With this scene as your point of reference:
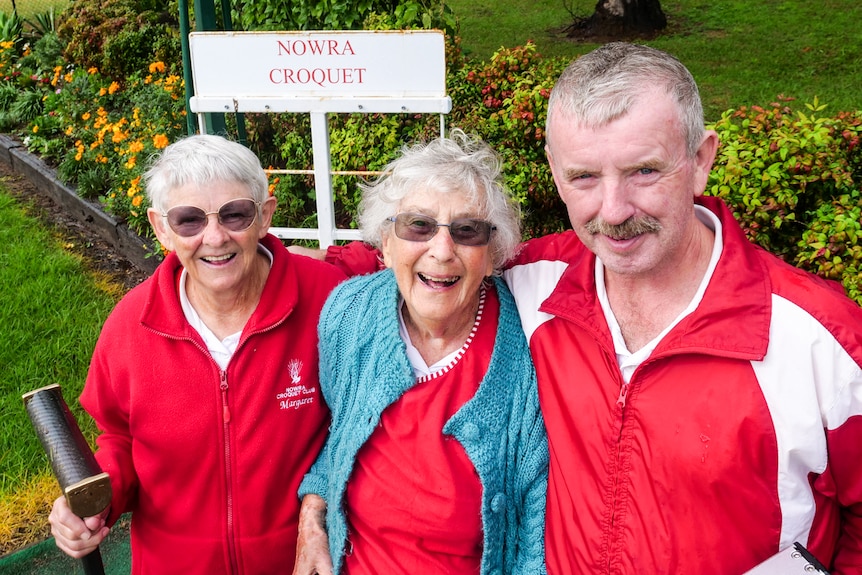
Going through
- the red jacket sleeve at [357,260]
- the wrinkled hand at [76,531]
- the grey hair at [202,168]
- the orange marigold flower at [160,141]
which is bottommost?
the wrinkled hand at [76,531]

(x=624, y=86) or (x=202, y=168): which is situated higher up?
(x=624, y=86)

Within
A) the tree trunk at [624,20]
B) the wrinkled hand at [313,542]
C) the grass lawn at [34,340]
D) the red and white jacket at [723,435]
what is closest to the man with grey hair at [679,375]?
the red and white jacket at [723,435]

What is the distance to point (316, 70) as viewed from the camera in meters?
3.79

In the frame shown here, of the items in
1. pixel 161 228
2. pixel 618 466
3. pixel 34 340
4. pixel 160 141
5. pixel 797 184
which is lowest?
pixel 34 340

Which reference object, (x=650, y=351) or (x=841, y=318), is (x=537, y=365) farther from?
(x=841, y=318)

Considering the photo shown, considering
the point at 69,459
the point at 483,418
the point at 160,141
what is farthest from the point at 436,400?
the point at 160,141

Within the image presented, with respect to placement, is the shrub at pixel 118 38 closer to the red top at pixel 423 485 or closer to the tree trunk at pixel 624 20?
the tree trunk at pixel 624 20

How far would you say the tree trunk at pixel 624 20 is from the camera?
10.1 m

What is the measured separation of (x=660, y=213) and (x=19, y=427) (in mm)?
3509

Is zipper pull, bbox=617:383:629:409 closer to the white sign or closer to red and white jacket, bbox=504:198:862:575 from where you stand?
red and white jacket, bbox=504:198:862:575

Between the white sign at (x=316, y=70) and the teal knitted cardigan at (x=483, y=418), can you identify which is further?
the white sign at (x=316, y=70)

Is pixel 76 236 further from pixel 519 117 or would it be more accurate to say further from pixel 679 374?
pixel 679 374

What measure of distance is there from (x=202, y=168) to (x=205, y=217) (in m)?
0.14

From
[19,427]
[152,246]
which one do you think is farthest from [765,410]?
[152,246]
